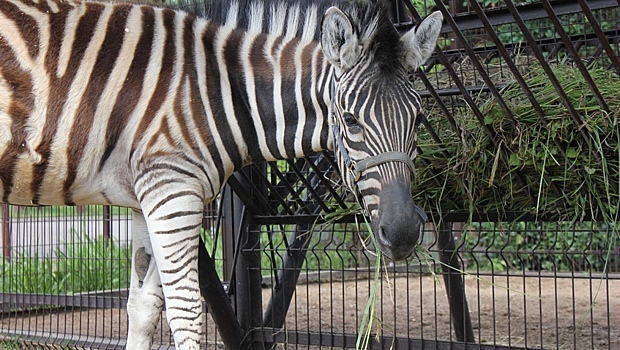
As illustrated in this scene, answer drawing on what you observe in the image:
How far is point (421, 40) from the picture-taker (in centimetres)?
355

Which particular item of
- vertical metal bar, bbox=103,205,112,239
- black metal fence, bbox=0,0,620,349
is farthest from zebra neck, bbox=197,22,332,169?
vertical metal bar, bbox=103,205,112,239

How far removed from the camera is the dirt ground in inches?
238

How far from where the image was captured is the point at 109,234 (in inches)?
319

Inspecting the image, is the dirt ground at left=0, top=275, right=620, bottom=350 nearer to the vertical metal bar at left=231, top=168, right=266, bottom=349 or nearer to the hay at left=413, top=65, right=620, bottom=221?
the vertical metal bar at left=231, top=168, right=266, bottom=349

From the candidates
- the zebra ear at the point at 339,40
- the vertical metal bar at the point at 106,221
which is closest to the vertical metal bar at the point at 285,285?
the zebra ear at the point at 339,40

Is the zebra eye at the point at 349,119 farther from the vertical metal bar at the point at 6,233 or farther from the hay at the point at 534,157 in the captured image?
the vertical metal bar at the point at 6,233

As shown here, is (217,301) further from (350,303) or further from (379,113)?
(350,303)

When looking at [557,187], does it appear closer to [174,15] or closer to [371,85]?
[371,85]

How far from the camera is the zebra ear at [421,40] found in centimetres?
352

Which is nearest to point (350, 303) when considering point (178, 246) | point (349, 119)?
point (178, 246)

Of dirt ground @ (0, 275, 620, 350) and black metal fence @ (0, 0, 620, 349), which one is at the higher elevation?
black metal fence @ (0, 0, 620, 349)

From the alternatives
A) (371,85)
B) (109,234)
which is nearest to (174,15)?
(371,85)

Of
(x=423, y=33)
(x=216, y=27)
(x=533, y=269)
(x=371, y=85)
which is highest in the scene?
(x=216, y=27)

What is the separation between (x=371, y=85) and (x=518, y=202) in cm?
147
